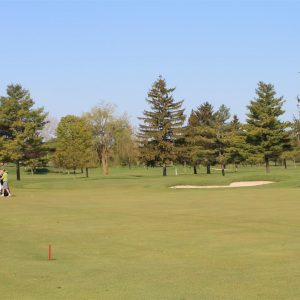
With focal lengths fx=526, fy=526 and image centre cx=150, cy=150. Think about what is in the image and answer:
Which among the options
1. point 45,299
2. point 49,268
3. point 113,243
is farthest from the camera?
point 113,243

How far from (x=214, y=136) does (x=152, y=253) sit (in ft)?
245

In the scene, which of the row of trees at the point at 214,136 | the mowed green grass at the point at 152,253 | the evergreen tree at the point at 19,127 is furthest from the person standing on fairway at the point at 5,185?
the row of trees at the point at 214,136

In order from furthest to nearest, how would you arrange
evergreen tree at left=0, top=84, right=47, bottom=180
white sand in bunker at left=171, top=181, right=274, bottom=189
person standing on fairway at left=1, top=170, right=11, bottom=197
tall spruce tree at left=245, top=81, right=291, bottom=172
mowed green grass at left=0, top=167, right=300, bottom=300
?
tall spruce tree at left=245, top=81, right=291, bottom=172
evergreen tree at left=0, top=84, right=47, bottom=180
white sand in bunker at left=171, top=181, right=274, bottom=189
person standing on fairway at left=1, top=170, right=11, bottom=197
mowed green grass at left=0, top=167, right=300, bottom=300

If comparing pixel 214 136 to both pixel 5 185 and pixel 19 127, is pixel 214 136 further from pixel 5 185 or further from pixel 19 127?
pixel 5 185

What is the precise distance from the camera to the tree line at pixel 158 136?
75125mm

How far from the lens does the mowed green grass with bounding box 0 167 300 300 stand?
31.2 feet

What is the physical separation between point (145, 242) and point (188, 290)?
6.45 m

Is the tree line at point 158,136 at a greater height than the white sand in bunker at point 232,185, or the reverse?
the tree line at point 158,136

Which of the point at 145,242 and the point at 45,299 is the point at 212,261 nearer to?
the point at 145,242

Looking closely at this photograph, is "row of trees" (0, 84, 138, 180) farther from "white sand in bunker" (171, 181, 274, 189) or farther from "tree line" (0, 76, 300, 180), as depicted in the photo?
"white sand in bunker" (171, 181, 274, 189)

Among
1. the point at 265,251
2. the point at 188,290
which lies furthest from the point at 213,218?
the point at 188,290

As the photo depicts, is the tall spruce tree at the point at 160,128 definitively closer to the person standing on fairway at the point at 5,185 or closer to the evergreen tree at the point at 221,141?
the evergreen tree at the point at 221,141

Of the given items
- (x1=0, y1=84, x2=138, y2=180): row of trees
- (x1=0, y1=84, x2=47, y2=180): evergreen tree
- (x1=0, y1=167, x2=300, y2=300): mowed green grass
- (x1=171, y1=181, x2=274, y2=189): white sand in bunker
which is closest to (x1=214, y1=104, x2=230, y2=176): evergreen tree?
(x1=0, y1=84, x2=138, y2=180): row of trees

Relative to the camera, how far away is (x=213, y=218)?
853 inches
